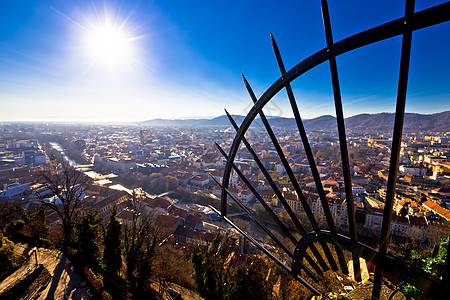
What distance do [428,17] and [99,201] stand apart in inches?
912

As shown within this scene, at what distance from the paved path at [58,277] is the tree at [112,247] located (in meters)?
0.84

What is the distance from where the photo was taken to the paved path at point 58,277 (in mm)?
5180

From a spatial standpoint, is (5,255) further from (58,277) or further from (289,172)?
(289,172)

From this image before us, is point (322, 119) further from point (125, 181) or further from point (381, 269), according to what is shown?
point (381, 269)

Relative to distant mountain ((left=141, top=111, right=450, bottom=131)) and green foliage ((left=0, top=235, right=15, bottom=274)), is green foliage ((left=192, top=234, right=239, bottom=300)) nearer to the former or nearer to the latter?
green foliage ((left=0, top=235, right=15, bottom=274))

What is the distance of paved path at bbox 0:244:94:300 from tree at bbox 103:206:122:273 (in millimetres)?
839

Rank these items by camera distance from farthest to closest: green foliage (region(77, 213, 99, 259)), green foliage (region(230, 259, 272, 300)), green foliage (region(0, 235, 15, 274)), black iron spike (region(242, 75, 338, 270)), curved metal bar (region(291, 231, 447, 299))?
green foliage (region(77, 213, 99, 259)) → green foliage (region(0, 235, 15, 274)) → green foliage (region(230, 259, 272, 300)) → black iron spike (region(242, 75, 338, 270)) → curved metal bar (region(291, 231, 447, 299))

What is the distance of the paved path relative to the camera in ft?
17.0

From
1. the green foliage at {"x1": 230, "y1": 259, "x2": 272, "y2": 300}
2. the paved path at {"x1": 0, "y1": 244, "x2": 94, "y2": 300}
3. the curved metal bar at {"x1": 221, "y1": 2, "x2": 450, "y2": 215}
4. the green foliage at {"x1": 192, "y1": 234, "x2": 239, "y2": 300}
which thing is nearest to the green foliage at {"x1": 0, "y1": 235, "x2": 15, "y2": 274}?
the paved path at {"x1": 0, "y1": 244, "x2": 94, "y2": 300}

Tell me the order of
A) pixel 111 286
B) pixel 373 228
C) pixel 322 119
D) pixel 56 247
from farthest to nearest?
pixel 322 119 < pixel 373 228 < pixel 56 247 < pixel 111 286

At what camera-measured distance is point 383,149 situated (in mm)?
39094

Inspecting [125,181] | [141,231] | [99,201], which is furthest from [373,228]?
[125,181]

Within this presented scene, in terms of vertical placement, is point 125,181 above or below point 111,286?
below

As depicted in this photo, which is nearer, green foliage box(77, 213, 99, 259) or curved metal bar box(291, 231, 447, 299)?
curved metal bar box(291, 231, 447, 299)
